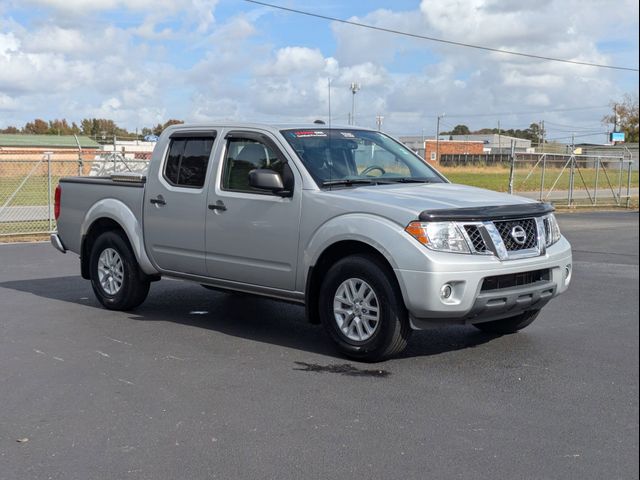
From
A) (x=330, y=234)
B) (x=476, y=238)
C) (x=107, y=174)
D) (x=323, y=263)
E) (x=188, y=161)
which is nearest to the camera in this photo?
(x=476, y=238)

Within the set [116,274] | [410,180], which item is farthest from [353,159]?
[116,274]

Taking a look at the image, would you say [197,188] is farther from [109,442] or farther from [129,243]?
[109,442]

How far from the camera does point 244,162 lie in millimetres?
7332

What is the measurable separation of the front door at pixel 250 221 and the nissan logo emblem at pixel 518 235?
1.80 metres

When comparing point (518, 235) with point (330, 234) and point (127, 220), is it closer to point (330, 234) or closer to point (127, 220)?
point (330, 234)

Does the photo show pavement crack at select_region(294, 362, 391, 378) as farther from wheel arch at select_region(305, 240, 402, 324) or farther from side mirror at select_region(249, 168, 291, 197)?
side mirror at select_region(249, 168, 291, 197)

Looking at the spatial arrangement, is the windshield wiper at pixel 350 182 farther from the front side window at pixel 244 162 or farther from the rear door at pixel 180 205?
the rear door at pixel 180 205

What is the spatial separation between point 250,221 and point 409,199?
5.17 ft

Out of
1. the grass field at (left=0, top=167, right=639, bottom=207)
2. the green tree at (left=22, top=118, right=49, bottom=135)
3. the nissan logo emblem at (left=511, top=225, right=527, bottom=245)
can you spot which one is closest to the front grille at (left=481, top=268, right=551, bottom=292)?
the nissan logo emblem at (left=511, top=225, right=527, bottom=245)

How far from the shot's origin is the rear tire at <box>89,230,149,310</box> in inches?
323

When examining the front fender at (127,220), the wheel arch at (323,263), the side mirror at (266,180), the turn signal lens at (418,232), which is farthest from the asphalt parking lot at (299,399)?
the side mirror at (266,180)

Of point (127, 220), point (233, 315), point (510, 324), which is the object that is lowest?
point (233, 315)

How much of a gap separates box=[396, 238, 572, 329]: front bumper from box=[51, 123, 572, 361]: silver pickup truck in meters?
0.01

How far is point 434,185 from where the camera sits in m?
6.95
